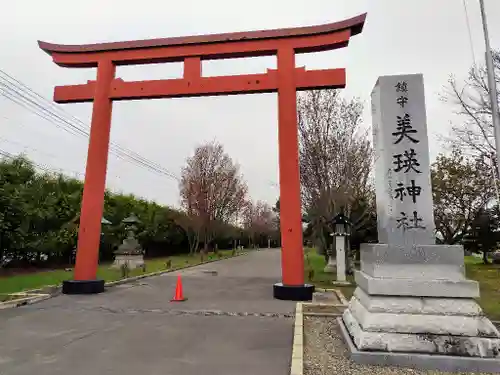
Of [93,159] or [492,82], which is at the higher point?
[492,82]

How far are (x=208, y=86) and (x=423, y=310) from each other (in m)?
8.22

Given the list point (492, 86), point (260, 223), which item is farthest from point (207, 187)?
point (260, 223)

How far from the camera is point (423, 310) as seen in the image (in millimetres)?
4754

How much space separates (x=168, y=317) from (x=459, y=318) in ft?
17.3

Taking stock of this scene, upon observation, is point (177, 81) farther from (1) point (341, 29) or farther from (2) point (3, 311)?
(2) point (3, 311)

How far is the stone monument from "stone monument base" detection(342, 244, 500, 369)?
0.01 m

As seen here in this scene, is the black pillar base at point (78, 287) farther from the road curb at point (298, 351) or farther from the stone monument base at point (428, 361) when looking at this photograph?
the stone monument base at point (428, 361)

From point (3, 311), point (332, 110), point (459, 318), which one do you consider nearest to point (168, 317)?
point (3, 311)

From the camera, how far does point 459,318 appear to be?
15.2 ft

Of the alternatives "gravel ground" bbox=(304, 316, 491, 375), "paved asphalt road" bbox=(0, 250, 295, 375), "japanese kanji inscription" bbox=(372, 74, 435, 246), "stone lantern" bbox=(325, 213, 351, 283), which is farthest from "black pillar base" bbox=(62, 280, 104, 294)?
"stone lantern" bbox=(325, 213, 351, 283)

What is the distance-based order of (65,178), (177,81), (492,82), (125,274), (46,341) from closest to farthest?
(46,341)
(492,82)
(177,81)
(125,274)
(65,178)

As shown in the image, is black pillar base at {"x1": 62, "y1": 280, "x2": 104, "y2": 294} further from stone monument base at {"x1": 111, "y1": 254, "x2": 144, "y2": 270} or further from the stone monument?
stone monument base at {"x1": 111, "y1": 254, "x2": 144, "y2": 270}

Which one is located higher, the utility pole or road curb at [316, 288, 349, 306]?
the utility pole

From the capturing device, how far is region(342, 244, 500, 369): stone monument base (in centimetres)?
Result: 453
